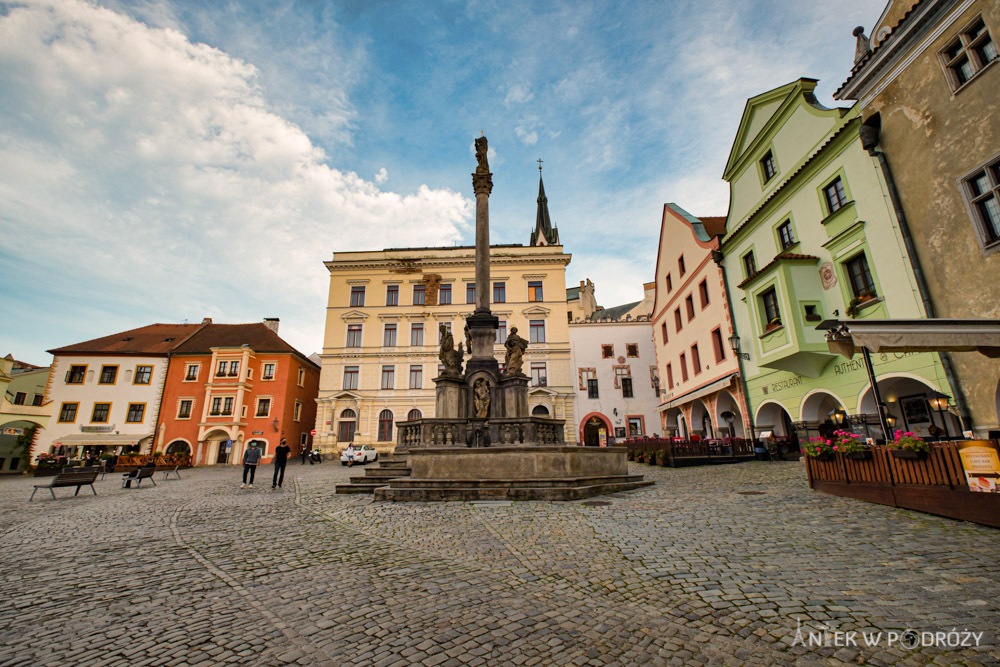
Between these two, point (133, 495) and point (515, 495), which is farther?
point (133, 495)

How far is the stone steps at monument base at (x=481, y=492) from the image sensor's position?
9867 millimetres

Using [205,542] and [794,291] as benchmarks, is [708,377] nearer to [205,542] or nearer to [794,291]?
[794,291]

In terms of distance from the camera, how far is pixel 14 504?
1173cm

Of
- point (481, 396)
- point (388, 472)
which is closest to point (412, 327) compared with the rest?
point (481, 396)

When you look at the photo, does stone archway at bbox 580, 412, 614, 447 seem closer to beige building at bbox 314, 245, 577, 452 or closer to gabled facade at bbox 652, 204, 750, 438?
beige building at bbox 314, 245, 577, 452

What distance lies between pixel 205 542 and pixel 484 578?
14.6 ft

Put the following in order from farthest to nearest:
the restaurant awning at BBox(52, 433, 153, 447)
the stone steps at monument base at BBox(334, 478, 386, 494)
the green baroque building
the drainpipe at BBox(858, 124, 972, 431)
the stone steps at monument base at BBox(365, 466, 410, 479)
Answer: the restaurant awning at BBox(52, 433, 153, 447), the green baroque building, the stone steps at monument base at BBox(365, 466, 410, 479), the stone steps at monument base at BBox(334, 478, 386, 494), the drainpipe at BBox(858, 124, 972, 431)

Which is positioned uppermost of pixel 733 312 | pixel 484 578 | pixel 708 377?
pixel 733 312

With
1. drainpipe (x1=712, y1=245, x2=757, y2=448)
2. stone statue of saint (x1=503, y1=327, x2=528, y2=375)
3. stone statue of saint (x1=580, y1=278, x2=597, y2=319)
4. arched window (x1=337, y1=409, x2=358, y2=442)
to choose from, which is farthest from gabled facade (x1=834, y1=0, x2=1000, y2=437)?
stone statue of saint (x1=580, y1=278, x2=597, y2=319)

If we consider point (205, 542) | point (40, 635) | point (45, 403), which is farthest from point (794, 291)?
point (45, 403)

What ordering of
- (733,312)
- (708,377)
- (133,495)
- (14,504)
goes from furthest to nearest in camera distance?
1. (708,377)
2. (733,312)
3. (133,495)
4. (14,504)

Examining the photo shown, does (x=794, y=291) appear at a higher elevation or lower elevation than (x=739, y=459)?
higher

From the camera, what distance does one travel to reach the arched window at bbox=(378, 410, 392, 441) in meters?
34.2

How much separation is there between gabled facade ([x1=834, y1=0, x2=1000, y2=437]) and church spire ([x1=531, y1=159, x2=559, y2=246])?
187ft
